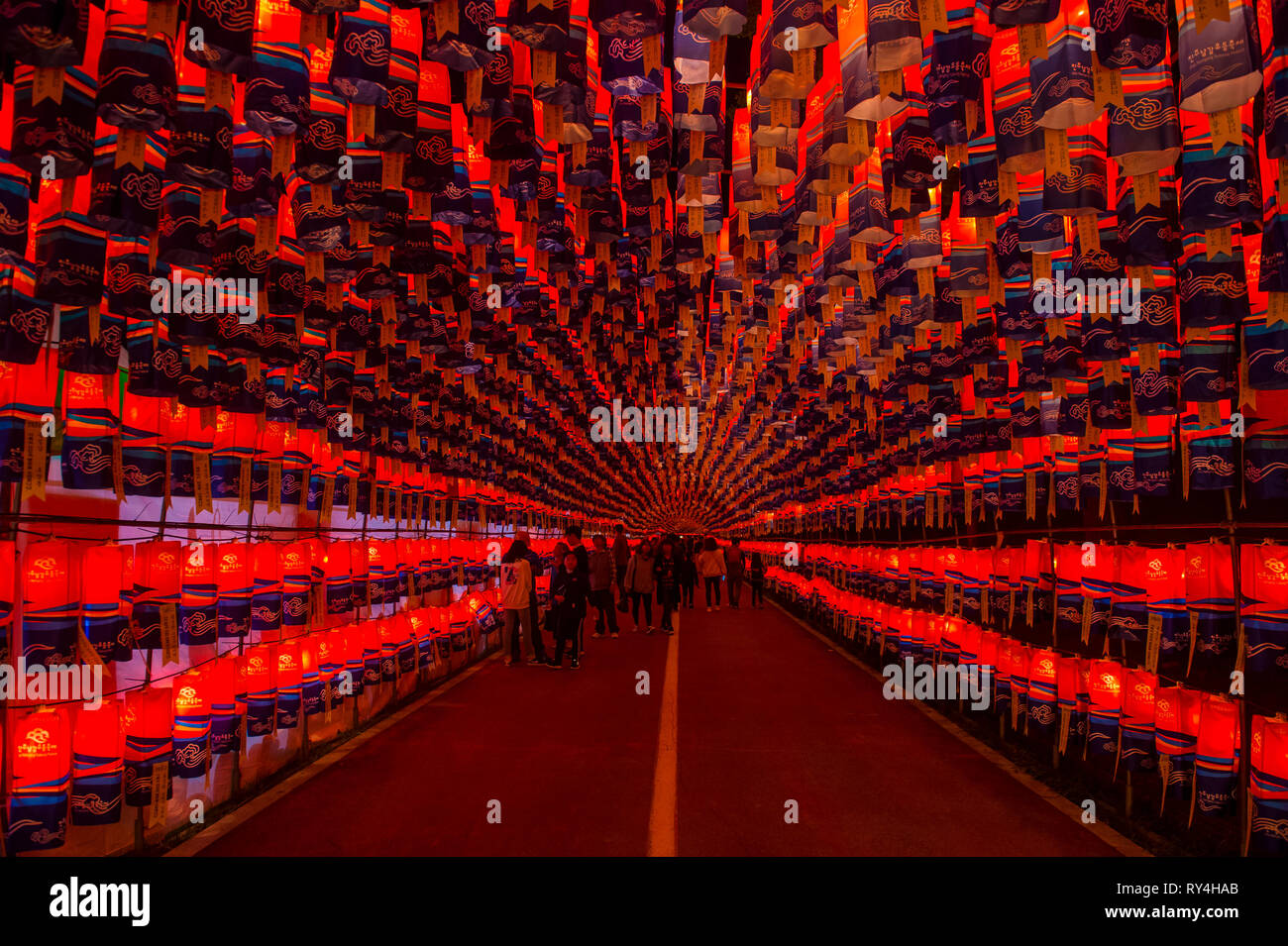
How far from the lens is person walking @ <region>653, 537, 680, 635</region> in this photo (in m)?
17.2

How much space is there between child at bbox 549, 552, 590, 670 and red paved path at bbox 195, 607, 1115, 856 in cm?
168

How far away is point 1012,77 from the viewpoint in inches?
118

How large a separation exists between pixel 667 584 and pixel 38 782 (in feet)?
49.6

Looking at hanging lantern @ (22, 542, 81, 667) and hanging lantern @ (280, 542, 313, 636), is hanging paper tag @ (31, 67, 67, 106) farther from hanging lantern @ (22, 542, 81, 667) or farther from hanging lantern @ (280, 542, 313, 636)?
hanging lantern @ (280, 542, 313, 636)

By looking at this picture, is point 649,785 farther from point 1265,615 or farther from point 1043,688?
point 1265,615

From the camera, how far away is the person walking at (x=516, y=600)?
1155cm

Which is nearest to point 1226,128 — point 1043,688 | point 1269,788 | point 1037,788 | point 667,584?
point 1269,788

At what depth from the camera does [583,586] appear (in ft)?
38.6

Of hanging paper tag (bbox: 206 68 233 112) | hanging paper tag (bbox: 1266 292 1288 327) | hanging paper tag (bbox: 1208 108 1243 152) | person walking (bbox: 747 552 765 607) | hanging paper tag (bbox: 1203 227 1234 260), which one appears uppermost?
hanging paper tag (bbox: 206 68 233 112)

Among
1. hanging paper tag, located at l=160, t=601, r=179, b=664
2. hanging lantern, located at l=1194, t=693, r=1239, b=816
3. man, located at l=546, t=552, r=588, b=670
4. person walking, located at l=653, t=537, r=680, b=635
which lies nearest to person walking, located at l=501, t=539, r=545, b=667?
man, located at l=546, t=552, r=588, b=670

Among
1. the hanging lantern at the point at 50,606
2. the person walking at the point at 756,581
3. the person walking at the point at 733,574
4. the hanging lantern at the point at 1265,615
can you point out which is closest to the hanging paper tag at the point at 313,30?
the hanging lantern at the point at 50,606

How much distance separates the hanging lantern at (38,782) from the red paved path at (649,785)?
134 cm

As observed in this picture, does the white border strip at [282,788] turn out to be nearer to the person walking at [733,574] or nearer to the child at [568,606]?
the child at [568,606]
